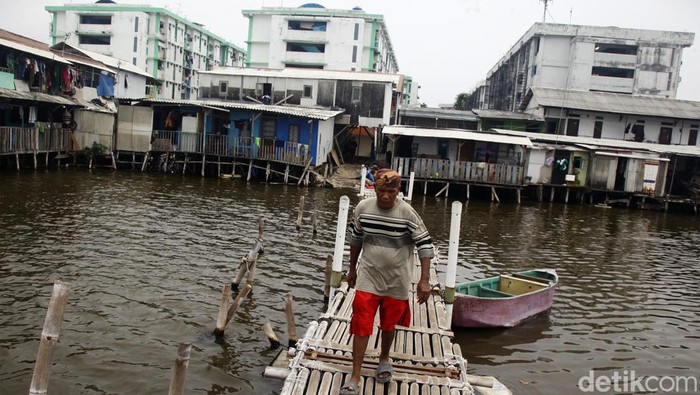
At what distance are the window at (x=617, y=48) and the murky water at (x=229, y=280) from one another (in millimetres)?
31986

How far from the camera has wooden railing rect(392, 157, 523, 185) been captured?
31.0 meters

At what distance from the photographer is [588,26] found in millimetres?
49500

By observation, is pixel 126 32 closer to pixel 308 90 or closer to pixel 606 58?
pixel 308 90

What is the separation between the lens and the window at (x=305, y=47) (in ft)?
191

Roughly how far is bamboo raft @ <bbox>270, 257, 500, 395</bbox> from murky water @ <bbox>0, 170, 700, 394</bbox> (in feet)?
5.45

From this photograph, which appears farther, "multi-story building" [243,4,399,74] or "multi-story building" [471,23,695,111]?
"multi-story building" [243,4,399,74]

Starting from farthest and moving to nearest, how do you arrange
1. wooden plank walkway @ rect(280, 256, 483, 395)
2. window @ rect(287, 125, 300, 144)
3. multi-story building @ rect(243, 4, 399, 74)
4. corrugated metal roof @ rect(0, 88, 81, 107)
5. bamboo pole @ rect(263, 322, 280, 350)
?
multi-story building @ rect(243, 4, 399, 74) → window @ rect(287, 125, 300, 144) → corrugated metal roof @ rect(0, 88, 81, 107) → bamboo pole @ rect(263, 322, 280, 350) → wooden plank walkway @ rect(280, 256, 483, 395)

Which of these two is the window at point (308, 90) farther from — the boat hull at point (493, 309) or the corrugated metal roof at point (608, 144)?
the boat hull at point (493, 309)

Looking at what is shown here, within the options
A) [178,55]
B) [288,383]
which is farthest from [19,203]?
[178,55]

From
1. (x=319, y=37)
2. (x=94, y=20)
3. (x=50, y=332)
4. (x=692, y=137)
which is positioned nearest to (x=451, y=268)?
(x=50, y=332)

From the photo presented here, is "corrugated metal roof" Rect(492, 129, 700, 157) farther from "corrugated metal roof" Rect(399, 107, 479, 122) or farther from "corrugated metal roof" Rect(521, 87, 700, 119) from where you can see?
"corrugated metal roof" Rect(399, 107, 479, 122)

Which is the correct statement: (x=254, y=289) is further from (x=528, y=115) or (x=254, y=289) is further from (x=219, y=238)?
(x=528, y=115)

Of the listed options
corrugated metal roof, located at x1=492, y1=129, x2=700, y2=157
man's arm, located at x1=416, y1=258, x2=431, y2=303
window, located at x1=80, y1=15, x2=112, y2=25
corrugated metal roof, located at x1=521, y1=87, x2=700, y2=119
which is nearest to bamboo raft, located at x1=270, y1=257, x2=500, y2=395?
man's arm, located at x1=416, y1=258, x2=431, y2=303
